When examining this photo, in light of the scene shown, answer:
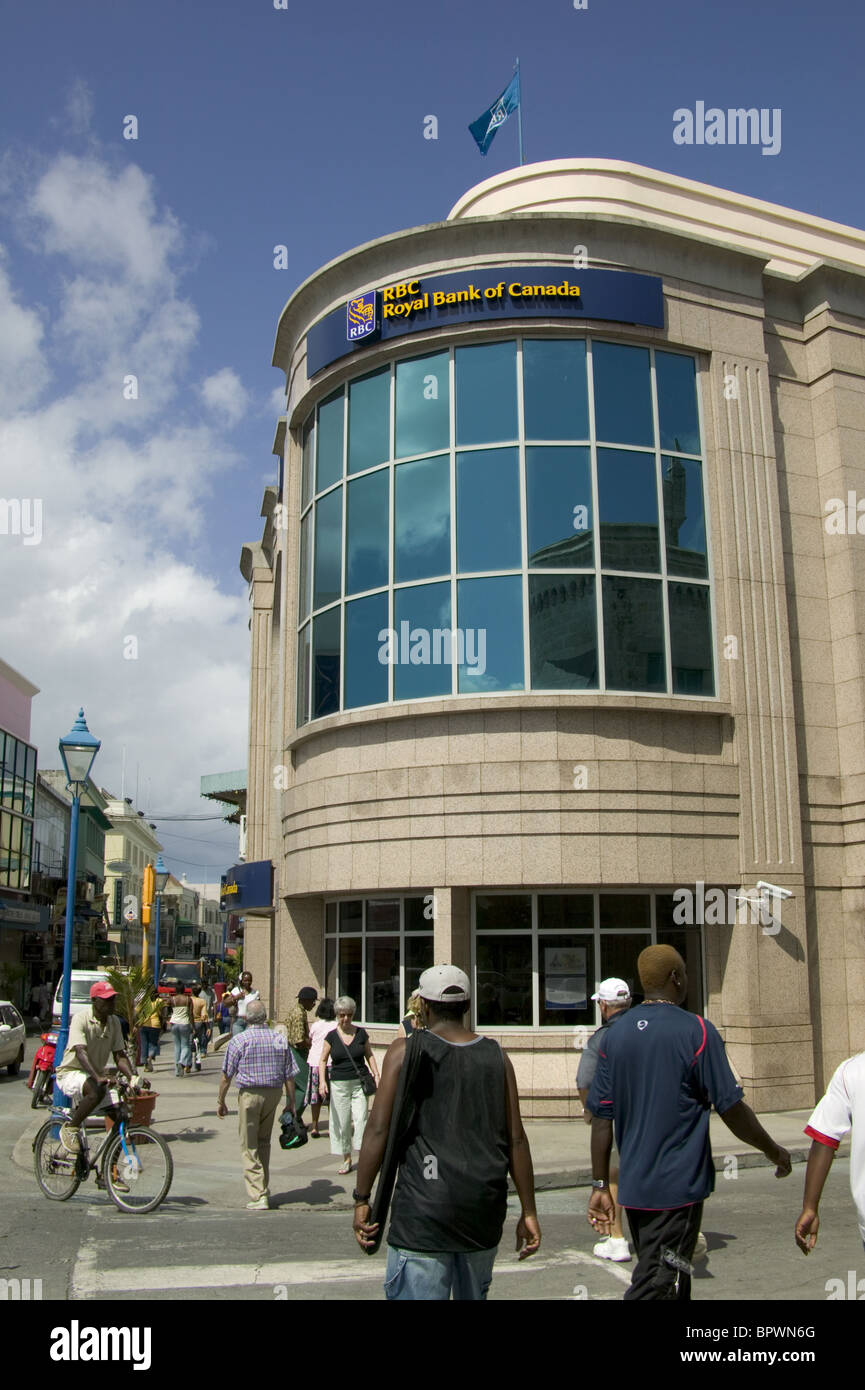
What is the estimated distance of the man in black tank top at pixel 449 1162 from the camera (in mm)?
4062

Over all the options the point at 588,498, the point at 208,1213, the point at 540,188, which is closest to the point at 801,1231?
the point at 208,1213

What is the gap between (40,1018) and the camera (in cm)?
4184

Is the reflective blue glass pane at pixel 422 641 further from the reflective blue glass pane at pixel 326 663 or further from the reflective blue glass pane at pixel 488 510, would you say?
the reflective blue glass pane at pixel 326 663

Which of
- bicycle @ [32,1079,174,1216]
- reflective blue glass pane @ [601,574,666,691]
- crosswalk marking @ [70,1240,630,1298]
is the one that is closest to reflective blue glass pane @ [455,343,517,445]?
reflective blue glass pane @ [601,574,666,691]

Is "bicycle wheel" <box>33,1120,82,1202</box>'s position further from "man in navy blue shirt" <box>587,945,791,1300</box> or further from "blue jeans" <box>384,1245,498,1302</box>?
"man in navy blue shirt" <box>587,945,791,1300</box>

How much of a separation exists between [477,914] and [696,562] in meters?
5.98

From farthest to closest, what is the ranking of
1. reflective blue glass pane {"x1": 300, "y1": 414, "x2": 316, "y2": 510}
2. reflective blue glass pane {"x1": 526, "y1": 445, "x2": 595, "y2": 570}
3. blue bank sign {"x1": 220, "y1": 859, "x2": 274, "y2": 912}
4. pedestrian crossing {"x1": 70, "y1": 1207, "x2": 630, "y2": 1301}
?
blue bank sign {"x1": 220, "y1": 859, "x2": 274, "y2": 912}
reflective blue glass pane {"x1": 300, "y1": 414, "x2": 316, "y2": 510}
reflective blue glass pane {"x1": 526, "y1": 445, "x2": 595, "y2": 570}
pedestrian crossing {"x1": 70, "y1": 1207, "x2": 630, "y2": 1301}

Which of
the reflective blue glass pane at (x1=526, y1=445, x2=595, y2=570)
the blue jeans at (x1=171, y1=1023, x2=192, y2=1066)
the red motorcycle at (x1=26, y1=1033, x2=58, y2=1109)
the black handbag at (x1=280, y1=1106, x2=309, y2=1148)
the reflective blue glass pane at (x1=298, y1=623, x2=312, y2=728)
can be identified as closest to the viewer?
the black handbag at (x1=280, y1=1106, x2=309, y2=1148)

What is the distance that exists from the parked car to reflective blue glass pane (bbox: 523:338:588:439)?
14.9 m

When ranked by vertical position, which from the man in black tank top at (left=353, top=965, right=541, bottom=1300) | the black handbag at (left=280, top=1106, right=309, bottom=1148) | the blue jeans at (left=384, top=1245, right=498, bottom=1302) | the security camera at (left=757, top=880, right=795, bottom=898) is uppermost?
the security camera at (left=757, top=880, right=795, bottom=898)

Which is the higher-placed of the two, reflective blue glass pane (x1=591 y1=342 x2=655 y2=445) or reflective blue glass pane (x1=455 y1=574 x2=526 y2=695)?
reflective blue glass pane (x1=591 y1=342 x2=655 y2=445)

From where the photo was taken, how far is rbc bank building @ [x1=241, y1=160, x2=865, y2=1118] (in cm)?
1549

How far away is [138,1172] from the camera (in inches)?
371

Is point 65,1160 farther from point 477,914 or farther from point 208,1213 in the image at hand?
point 477,914
